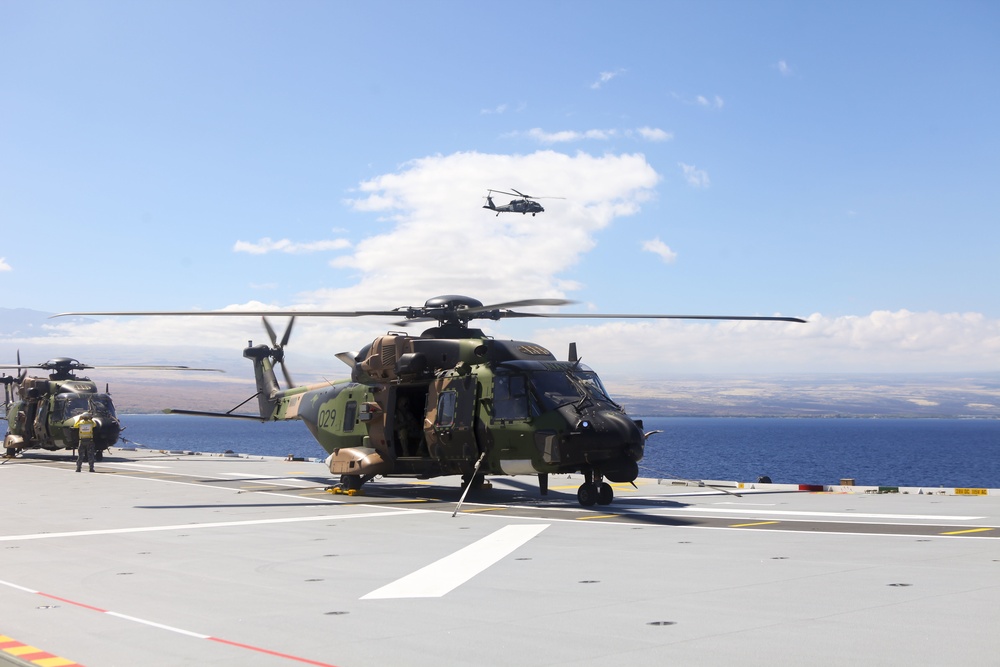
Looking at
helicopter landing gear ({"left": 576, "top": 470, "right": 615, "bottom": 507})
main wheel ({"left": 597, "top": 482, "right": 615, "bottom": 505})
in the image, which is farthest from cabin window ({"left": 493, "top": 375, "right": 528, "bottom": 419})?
main wheel ({"left": 597, "top": 482, "right": 615, "bottom": 505})

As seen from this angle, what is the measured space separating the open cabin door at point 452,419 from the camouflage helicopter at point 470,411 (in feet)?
0.09

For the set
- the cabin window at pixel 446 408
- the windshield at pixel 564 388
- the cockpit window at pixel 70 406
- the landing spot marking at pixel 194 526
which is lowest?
the landing spot marking at pixel 194 526

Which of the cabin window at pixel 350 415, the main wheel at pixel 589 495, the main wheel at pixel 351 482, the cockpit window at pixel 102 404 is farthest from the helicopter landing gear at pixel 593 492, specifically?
the cockpit window at pixel 102 404

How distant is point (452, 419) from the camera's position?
835 inches

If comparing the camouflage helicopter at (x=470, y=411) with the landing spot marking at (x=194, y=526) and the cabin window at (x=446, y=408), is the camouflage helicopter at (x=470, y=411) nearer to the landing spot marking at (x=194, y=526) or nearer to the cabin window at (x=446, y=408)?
the cabin window at (x=446, y=408)

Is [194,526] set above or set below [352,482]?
below

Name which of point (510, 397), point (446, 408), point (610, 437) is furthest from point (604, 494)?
point (446, 408)

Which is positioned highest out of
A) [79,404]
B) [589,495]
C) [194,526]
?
[79,404]

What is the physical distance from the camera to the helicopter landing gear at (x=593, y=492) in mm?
19652

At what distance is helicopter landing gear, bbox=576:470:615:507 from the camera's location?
1965 centimetres

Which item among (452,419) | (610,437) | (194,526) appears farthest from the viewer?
(452,419)

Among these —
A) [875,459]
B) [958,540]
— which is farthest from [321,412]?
[875,459]

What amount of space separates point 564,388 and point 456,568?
338 inches

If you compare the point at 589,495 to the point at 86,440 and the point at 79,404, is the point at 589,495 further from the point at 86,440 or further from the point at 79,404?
the point at 79,404
